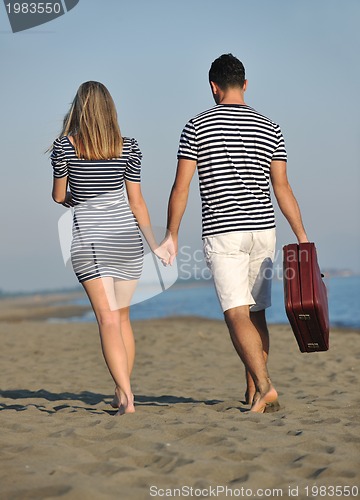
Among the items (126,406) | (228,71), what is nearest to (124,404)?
(126,406)

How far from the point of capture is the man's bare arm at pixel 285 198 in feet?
16.0

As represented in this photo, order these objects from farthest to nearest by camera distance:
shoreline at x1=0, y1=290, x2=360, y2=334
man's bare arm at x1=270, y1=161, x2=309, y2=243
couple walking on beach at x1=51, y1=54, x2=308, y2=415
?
shoreline at x1=0, y1=290, x2=360, y2=334
man's bare arm at x1=270, y1=161, x2=309, y2=243
couple walking on beach at x1=51, y1=54, x2=308, y2=415

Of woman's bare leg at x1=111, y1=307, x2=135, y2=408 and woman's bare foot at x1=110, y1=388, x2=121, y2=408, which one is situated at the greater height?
woman's bare leg at x1=111, y1=307, x2=135, y2=408

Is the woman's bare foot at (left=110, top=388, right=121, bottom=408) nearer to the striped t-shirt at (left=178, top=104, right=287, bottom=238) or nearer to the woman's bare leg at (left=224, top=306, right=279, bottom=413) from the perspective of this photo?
the woman's bare leg at (left=224, top=306, right=279, bottom=413)

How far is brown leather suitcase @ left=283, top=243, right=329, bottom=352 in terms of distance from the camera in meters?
4.51

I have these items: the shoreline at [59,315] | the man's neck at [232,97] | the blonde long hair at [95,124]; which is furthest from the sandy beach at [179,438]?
the shoreline at [59,315]

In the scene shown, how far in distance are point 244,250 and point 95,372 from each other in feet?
13.0

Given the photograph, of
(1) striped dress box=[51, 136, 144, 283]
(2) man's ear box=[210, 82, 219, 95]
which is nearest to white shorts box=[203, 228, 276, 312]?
(1) striped dress box=[51, 136, 144, 283]

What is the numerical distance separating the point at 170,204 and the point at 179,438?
153 centimetres

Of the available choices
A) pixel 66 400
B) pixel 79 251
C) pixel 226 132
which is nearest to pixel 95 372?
pixel 66 400

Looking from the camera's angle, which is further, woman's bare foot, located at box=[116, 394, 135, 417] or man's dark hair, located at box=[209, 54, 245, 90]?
man's dark hair, located at box=[209, 54, 245, 90]

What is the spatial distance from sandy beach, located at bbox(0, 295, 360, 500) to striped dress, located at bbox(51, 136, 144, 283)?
935 millimetres

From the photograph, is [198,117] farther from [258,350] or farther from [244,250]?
[258,350]

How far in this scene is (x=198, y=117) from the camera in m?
4.70
